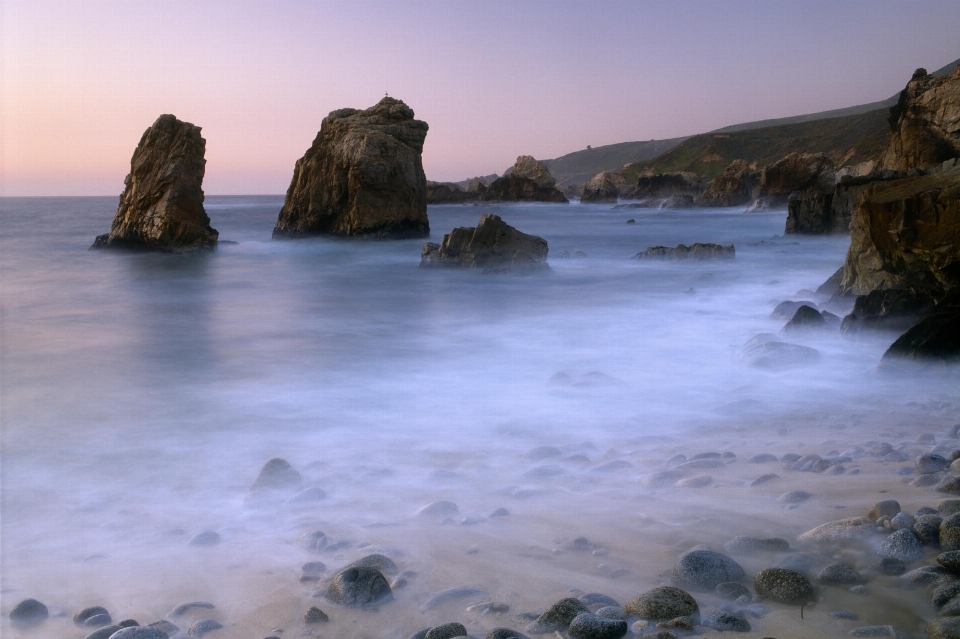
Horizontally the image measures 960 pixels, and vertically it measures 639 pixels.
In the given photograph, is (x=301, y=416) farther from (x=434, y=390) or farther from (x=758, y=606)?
(x=758, y=606)

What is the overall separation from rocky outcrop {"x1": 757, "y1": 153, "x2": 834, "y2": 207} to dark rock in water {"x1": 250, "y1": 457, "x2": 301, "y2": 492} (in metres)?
39.4

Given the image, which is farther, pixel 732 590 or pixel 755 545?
pixel 755 545

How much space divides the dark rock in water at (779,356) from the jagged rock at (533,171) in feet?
230

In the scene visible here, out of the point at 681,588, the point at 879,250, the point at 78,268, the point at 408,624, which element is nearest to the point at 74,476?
the point at 408,624

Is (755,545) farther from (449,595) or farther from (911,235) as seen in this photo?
(911,235)

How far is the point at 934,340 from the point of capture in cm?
597

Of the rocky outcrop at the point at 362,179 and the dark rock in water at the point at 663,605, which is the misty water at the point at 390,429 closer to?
the dark rock in water at the point at 663,605

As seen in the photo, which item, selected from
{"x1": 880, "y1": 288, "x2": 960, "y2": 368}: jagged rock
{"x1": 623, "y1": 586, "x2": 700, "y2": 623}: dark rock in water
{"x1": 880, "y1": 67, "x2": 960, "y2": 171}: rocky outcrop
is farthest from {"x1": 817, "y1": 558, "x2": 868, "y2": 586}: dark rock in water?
{"x1": 880, "y1": 67, "x2": 960, "y2": 171}: rocky outcrop

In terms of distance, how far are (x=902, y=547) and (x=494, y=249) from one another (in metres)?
12.6

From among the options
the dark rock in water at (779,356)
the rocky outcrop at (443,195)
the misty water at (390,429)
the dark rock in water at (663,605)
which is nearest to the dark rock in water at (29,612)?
the misty water at (390,429)

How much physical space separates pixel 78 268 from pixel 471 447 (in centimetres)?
1680

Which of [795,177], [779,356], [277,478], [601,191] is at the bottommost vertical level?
[277,478]

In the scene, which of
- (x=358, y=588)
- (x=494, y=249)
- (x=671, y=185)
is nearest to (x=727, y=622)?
(x=358, y=588)

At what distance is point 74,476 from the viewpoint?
4.55m
